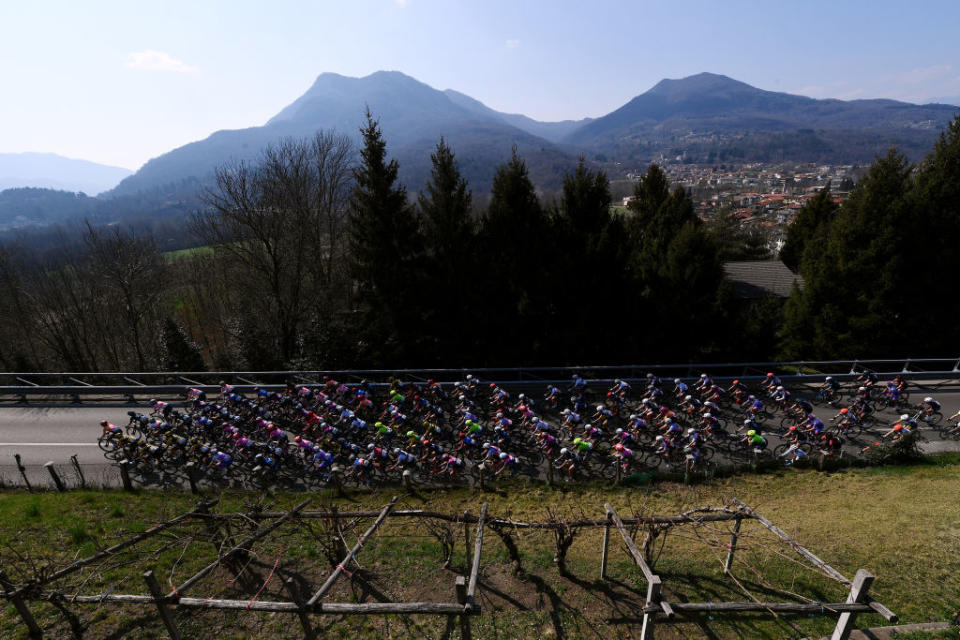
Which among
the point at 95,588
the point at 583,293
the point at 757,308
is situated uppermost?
the point at 583,293

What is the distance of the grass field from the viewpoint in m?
6.96

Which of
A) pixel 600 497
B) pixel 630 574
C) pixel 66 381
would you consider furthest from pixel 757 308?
pixel 66 381

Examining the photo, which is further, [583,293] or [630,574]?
[583,293]

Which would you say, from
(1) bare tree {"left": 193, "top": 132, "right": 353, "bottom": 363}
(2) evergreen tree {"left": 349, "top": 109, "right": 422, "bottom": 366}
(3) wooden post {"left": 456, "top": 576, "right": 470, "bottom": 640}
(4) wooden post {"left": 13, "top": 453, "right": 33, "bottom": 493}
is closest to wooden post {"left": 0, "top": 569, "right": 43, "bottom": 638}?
(3) wooden post {"left": 456, "top": 576, "right": 470, "bottom": 640}

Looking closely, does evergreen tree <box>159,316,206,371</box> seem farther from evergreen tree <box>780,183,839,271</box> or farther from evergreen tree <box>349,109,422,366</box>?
evergreen tree <box>780,183,839,271</box>

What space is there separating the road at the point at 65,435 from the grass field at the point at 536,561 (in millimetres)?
1933

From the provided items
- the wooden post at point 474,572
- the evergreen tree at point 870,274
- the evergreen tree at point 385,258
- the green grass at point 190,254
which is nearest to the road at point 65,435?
the evergreen tree at point 870,274

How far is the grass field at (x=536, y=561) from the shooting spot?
22.8ft

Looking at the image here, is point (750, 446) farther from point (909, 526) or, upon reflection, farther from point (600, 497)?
point (600, 497)

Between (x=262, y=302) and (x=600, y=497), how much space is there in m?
23.8

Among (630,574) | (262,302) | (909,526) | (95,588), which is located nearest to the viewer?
(95,588)

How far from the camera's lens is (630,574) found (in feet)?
26.7

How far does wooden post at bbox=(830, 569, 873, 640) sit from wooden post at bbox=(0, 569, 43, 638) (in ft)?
36.1

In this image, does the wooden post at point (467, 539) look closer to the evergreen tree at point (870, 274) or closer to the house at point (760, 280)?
the evergreen tree at point (870, 274)
